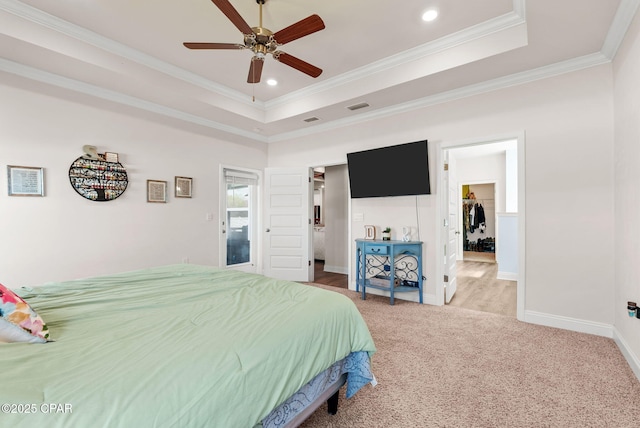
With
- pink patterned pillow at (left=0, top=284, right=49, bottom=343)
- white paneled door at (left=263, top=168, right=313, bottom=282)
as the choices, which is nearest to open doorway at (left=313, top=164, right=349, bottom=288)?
white paneled door at (left=263, top=168, right=313, bottom=282)

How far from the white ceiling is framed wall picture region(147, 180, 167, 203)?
940 mm

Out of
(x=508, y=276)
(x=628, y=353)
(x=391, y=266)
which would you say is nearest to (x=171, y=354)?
(x=391, y=266)

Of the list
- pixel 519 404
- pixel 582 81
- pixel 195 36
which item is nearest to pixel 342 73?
pixel 195 36

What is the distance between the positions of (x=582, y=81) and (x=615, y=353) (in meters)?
2.52

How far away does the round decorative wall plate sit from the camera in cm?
326

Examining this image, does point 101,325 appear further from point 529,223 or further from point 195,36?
point 529,223

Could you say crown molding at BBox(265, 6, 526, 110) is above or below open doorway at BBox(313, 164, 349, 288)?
above

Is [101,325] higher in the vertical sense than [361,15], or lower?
lower

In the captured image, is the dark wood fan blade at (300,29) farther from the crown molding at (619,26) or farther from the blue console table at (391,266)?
the blue console table at (391,266)

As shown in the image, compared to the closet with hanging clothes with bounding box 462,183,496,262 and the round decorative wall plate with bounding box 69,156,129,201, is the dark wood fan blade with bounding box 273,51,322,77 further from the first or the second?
the closet with hanging clothes with bounding box 462,183,496,262

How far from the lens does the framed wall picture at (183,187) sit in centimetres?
418

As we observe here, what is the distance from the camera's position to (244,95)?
4.23 m

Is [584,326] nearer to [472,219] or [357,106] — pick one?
[357,106]

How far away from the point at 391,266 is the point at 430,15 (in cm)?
272
